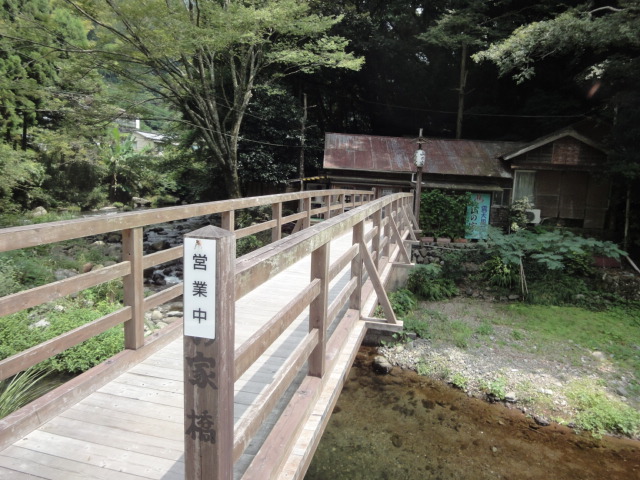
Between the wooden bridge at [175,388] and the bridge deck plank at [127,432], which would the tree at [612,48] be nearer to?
the wooden bridge at [175,388]

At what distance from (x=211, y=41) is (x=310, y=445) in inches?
510

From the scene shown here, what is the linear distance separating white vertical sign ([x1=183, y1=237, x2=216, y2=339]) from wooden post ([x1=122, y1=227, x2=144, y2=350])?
1.82 m

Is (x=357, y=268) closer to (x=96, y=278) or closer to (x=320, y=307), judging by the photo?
(x=320, y=307)

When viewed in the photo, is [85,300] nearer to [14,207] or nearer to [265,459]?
[265,459]

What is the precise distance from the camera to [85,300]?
735 centimetres

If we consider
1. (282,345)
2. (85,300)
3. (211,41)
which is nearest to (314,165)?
(211,41)

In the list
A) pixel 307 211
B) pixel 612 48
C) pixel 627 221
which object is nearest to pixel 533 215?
pixel 627 221

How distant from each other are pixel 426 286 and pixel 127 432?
10.7 m

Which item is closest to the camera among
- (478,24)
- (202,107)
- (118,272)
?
(118,272)

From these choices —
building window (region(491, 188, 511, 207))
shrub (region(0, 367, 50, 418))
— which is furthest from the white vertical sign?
building window (region(491, 188, 511, 207))

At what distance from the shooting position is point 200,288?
1.27 meters

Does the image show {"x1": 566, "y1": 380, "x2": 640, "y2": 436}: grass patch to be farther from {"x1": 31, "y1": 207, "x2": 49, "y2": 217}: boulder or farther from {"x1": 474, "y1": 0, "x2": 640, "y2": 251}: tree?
Result: {"x1": 31, "y1": 207, "x2": 49, "y2": 217}: boulder

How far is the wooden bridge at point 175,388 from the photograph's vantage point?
1353 mm

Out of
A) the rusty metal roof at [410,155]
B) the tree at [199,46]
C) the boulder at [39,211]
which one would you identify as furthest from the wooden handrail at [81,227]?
the boulder at [39,211]
